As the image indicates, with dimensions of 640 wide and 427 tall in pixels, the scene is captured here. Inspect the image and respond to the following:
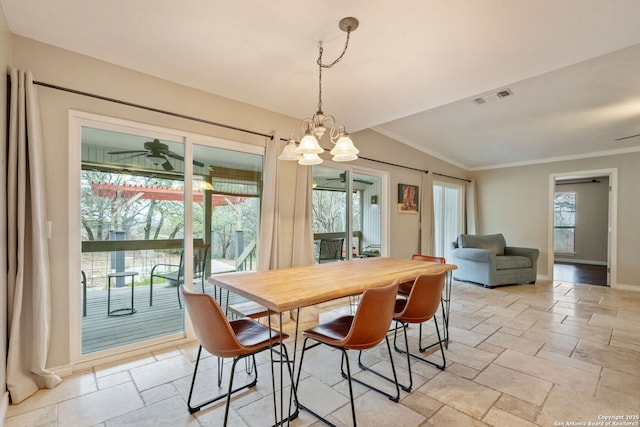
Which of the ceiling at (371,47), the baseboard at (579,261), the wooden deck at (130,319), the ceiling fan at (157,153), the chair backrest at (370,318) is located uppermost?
the ceiling at (371,47)

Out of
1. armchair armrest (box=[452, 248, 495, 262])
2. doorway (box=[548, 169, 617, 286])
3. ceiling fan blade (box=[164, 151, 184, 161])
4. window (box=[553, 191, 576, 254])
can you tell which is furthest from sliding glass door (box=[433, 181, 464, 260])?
ceiling fan blade (box=[164, 151, 184, 161])

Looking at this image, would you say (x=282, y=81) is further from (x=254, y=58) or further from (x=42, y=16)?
(x=42, y=16)

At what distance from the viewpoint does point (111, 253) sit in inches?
103

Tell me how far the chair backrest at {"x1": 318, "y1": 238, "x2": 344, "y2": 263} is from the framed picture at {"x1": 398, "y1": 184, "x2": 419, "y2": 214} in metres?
1.40

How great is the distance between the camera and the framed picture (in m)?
5.21

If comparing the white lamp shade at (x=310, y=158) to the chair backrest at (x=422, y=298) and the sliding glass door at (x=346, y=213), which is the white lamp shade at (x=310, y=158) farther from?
the sliding glass door at (x=346, y=213)

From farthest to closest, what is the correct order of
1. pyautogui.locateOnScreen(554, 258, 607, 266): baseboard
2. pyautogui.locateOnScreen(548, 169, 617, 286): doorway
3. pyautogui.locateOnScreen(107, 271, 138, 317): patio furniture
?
pyautogui.locateOnScreen(554, 258, 607, 266): baseboard
pyautogui.locateOnScreen(548, 169, 617, 286): doorway
pyautogui.locateOnScreen(107, 271, 138, 317): patio furniture

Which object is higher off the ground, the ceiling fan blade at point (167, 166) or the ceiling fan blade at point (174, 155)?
the ceiling fan blade at point (174, 155)

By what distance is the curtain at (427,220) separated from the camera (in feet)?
18.3

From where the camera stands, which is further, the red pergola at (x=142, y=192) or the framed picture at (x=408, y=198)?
the framed picture at (x=408, y=198)

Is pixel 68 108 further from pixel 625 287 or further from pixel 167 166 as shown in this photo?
pixel 625 287

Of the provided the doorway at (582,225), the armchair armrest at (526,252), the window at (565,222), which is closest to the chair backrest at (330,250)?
the armchair armrest at (526,252)

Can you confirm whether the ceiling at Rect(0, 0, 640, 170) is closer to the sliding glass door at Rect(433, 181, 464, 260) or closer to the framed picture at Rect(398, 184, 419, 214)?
the framed picture at Rect(398, 184, 419, 214)

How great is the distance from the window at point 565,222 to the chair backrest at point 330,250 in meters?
7.46
